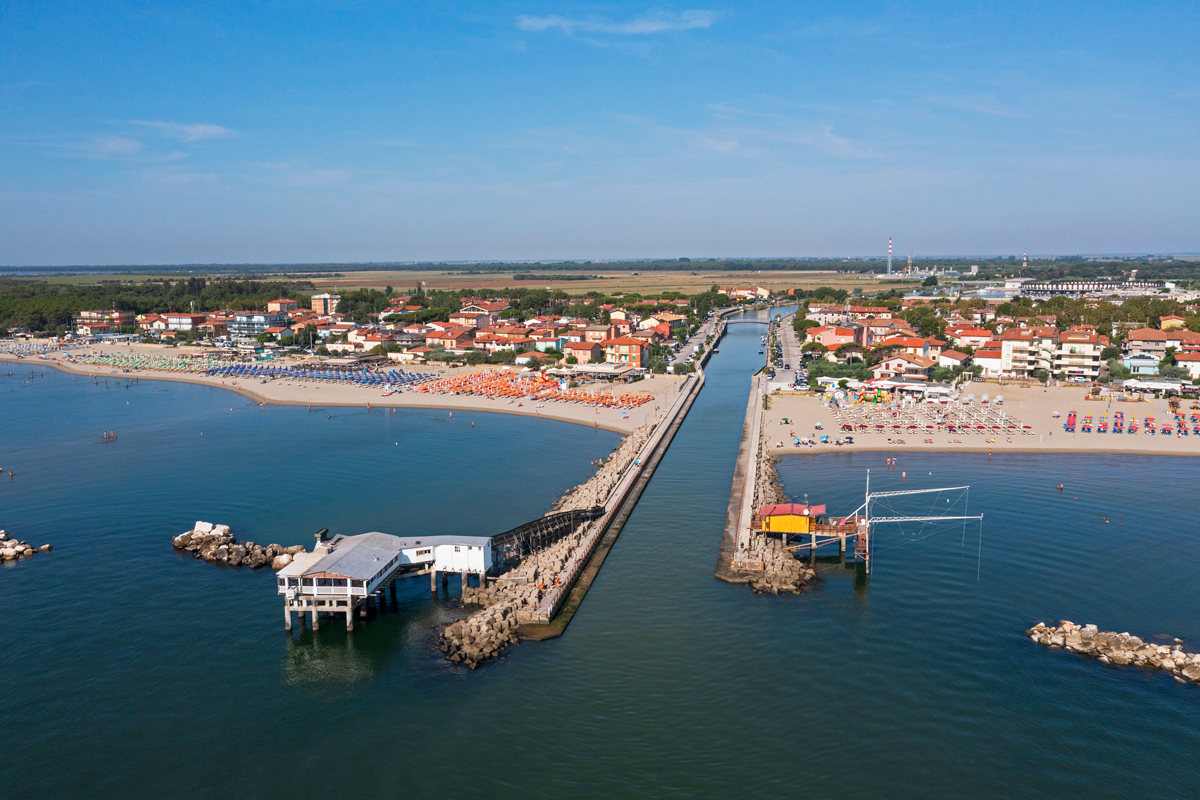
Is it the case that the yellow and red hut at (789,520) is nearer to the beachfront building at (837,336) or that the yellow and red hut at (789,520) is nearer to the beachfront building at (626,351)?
the beachfront building at (626,351)

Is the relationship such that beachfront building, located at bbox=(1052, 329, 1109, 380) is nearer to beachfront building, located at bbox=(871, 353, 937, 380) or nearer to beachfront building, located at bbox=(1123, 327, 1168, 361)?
beachfront building, located at bbox=(1123, 327, 1168, 361)

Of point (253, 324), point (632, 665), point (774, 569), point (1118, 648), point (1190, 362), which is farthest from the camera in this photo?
point (253, 324)

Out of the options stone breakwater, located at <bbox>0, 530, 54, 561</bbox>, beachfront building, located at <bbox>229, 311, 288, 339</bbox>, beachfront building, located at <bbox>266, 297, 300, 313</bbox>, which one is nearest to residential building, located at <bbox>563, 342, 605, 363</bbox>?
beachfront building, located at <bbox>229, 311, 288, 339</bbox>

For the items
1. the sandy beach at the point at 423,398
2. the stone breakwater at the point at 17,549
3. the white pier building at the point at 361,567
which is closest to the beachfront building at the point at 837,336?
the sandy beach at the point at 423,398

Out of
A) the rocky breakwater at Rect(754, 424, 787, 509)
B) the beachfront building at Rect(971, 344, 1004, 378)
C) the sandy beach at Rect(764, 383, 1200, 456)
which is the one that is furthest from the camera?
the beachfront building at Rect(971, 344, 1004, 378)

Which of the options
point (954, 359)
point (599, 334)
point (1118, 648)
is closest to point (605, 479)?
point (1118, 648)

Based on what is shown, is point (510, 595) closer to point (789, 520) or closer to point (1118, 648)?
point (789, 520)
